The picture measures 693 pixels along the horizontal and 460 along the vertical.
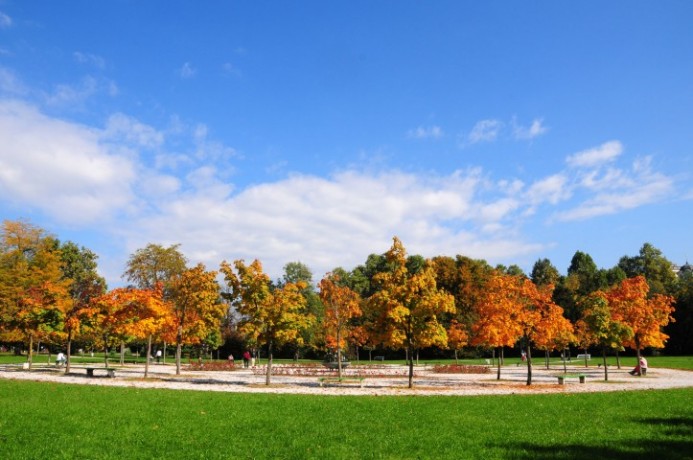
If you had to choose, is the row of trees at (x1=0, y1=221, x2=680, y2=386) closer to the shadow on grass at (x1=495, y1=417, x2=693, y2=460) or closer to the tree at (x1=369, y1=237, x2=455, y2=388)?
the tree at (x1=369, y1=237, x2=455, y2=388)

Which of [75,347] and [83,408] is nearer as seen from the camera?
[83,408]

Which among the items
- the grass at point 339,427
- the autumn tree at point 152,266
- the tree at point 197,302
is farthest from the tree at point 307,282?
the grass at point 339,427

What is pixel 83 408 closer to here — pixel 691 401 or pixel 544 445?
pixel 544 445

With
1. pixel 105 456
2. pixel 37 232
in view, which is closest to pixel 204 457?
pixel 105 456

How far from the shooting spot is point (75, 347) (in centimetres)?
7625

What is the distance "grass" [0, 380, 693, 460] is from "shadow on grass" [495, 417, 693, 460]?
2 cm

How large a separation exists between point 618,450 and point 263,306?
67.3ft

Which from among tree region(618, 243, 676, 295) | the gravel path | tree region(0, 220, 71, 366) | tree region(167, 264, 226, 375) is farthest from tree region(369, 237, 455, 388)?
tree region(618, 243, 676, 295)

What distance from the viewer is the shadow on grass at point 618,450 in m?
10.1

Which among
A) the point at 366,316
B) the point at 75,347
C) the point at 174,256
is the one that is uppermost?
the point at 174,256

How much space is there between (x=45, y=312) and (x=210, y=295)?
11575 millimetres

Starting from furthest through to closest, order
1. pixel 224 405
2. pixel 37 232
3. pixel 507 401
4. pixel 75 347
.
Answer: pixel 75 347 → pixel 37 232 → pixel 507 401 → pixel 224 405

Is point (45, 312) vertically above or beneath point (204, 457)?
above

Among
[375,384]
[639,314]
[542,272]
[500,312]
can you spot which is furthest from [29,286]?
[542,272]
